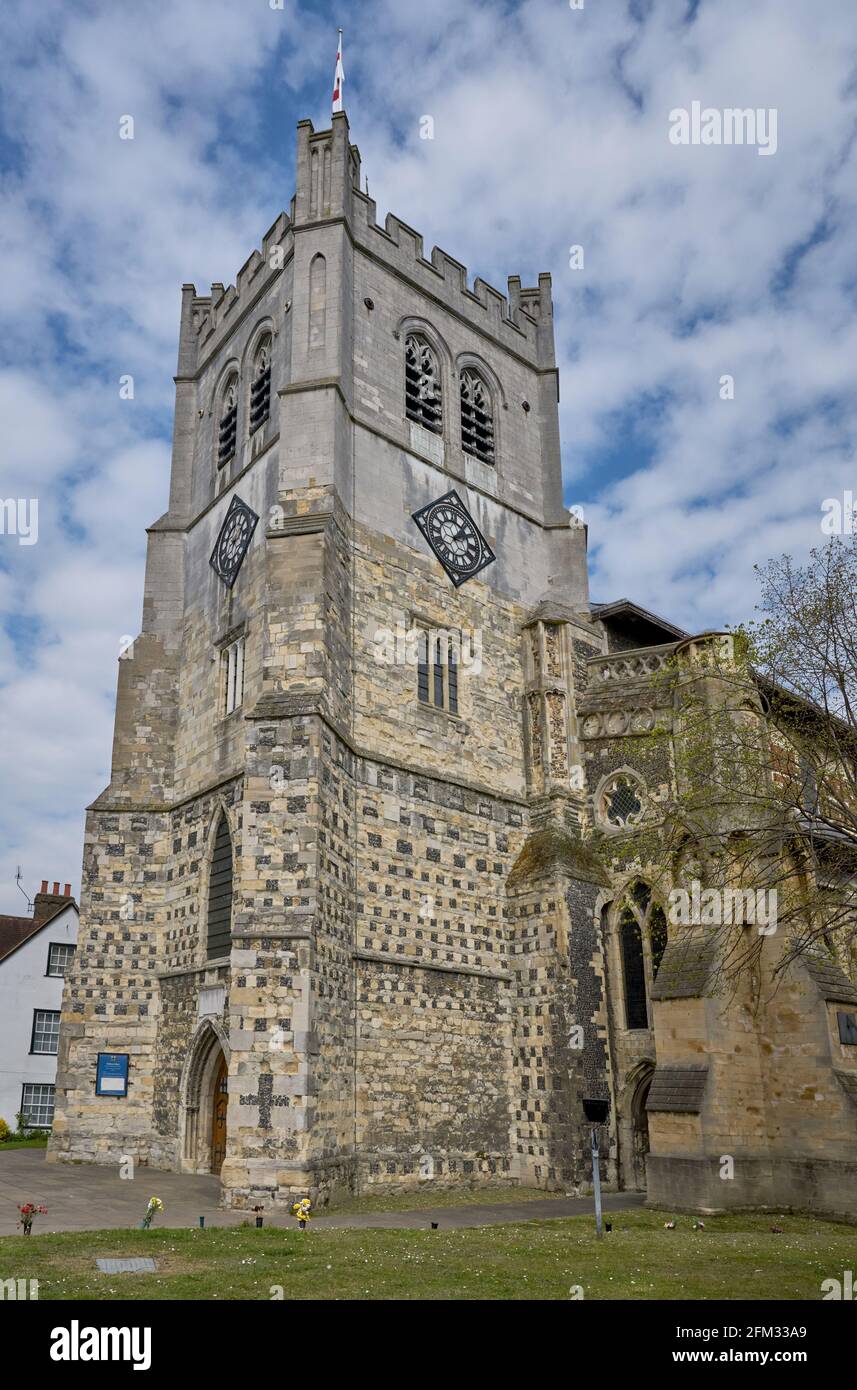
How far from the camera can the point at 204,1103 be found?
21375 millimetres

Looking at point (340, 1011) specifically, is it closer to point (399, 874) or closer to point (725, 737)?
point (399, 874)

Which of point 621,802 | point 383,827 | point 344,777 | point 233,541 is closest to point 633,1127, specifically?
point 621,802

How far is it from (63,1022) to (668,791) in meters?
14.1

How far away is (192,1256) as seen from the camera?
1112 cm

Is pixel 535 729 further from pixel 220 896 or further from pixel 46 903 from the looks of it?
pixel 46 903

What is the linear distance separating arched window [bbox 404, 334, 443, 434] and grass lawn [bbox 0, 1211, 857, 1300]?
18.4m

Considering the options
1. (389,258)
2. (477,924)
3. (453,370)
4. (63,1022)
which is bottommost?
(63,1022)

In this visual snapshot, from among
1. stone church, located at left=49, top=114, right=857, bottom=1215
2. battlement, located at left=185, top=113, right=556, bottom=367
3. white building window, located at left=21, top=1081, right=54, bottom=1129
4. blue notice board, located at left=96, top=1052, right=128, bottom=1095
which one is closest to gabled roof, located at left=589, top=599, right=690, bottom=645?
stone church, located at left=49, top=114, right=857, bottom=1215

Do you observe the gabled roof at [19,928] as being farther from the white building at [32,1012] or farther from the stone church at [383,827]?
the stone church at [383,827]

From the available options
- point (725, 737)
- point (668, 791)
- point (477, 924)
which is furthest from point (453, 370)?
point (725, 737)

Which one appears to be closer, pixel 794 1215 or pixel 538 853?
pixel 794 1215

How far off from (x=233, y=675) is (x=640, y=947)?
1068 centimetres
